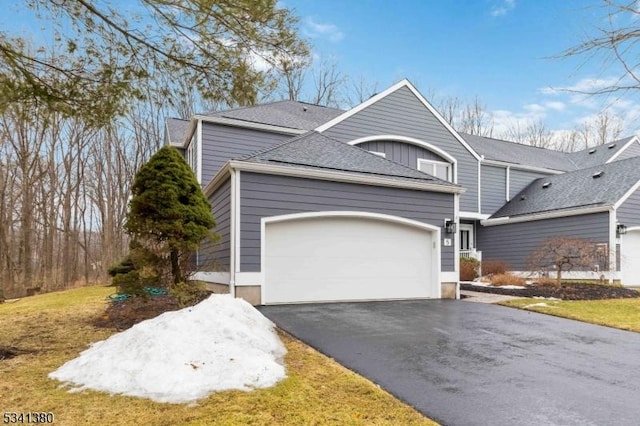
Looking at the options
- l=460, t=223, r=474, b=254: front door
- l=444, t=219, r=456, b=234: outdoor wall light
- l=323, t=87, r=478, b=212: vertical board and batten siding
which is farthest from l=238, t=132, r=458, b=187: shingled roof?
l=460, t=223, r=474, b=254: front door

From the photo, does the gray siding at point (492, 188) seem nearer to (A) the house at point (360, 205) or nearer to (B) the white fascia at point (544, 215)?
(B) the white fascia at point (544, 215)

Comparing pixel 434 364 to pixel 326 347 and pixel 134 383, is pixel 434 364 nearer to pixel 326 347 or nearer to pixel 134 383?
pixel 326 347

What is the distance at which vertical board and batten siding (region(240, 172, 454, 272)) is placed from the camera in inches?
340

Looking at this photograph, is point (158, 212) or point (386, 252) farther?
point (386, 252)

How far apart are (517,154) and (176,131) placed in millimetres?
16931

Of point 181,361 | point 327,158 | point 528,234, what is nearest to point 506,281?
point 528,234

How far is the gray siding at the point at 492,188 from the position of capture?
18781 millimetres

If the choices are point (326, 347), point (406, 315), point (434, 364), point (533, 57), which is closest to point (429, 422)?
point (434, 364)

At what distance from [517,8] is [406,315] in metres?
5.52

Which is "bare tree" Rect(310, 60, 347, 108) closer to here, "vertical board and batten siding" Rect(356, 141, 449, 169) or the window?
"vertical board and batten siding" Rect(356, 141, 449, 169)

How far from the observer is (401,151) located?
1577 centimetres

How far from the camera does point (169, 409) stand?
3332mm

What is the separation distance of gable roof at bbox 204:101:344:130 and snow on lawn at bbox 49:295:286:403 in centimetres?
950

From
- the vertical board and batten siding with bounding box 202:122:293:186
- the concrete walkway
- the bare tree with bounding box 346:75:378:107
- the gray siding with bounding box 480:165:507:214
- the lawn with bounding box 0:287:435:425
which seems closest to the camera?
the lawn with bounding box 0:287:435:425
